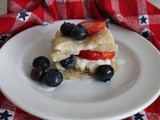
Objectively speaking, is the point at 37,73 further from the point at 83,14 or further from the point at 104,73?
the point at 83,14

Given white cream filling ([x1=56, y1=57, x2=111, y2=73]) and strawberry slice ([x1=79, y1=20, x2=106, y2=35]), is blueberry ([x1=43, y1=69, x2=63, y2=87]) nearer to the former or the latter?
white cream filling ([x1=56, y1=57, x2=111, y2=73])

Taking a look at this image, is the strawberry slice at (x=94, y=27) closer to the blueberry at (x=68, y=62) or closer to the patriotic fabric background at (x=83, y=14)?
the blueberry at (x=68, y=62)

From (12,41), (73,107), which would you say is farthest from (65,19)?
(73,107)

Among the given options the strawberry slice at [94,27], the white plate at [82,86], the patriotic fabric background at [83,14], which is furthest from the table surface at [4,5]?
the strawberry slice at [94,27]

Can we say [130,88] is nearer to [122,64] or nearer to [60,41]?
[122,64]

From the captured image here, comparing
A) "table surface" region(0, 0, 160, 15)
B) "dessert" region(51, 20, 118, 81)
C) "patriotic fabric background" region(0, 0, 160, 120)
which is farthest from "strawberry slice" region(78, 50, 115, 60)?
"table surface" region(0, 0, 160, 15)

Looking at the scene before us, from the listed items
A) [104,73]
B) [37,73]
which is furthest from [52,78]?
[104,73]
